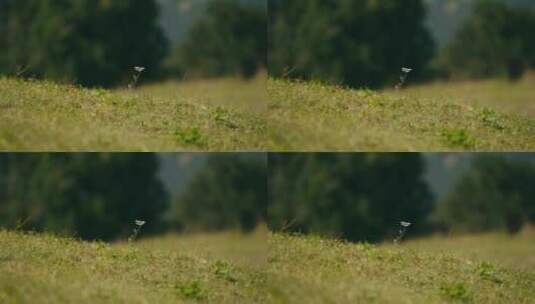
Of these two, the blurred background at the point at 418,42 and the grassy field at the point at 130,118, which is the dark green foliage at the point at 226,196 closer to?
the grassy field at the point at 130,118

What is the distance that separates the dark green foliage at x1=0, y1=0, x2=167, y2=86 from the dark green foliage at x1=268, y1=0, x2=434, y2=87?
5.97ft

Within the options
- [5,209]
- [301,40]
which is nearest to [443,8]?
[301,40]

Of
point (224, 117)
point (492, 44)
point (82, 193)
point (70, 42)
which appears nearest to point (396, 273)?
point (224, 117)

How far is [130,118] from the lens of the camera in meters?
12.3

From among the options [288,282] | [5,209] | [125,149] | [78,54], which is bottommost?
[288,282]

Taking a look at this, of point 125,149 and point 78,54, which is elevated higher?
point 78,54

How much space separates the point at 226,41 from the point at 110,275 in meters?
3.25

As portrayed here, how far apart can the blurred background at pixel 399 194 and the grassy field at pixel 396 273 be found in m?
0.19

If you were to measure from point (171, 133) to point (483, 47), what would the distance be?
161 inches

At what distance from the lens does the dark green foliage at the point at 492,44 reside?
12805 millimetres

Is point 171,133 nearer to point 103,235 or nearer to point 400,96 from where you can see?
point 103,235

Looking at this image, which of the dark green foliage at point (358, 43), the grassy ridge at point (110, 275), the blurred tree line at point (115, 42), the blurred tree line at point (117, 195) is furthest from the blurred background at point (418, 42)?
the grassy ridge at point (110, 275)

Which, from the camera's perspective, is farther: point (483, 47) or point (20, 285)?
point (483, 47)

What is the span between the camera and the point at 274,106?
40.4 ft
